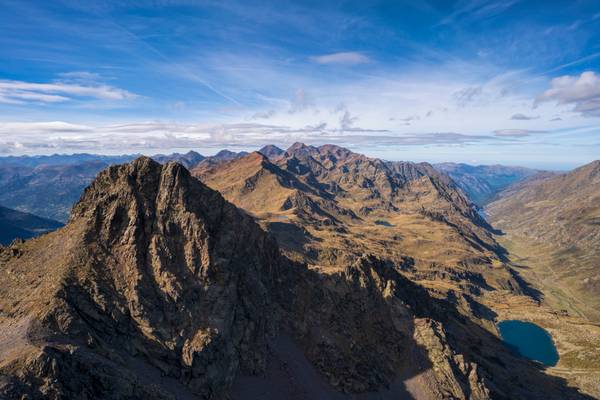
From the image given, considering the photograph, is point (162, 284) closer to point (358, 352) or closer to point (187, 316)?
point (187, 316)

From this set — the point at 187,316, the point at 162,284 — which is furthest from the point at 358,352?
the point at 162,284

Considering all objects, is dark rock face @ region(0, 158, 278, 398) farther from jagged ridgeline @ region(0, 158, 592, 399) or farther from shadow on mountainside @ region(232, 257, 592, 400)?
shadow on mountainside @ region(232, 257, 592, 400)

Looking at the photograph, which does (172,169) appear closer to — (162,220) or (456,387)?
(162,220)

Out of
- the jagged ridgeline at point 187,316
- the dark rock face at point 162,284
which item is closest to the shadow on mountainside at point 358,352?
the jagged ridgeline at point 187,316

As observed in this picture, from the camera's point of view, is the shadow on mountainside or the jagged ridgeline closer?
the jagged ridgeline

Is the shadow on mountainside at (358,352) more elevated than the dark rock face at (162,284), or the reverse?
the dark rock face at (162,284)

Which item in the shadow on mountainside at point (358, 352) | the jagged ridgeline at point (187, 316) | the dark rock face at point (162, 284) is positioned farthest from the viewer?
the shadow on mountainside at point (358, 352)

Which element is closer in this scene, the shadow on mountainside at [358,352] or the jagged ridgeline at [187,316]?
the jagged ridgeline at [187,316]

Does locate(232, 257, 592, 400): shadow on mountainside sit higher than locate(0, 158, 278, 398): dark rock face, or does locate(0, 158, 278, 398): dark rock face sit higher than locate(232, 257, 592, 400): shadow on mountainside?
locate(0, 158, 278, 398): dark rock face

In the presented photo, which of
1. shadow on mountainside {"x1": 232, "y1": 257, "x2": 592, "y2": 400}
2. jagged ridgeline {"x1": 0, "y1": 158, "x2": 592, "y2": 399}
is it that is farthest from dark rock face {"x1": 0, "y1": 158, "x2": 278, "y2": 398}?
shadow on mountainside {"x1": 232, "y1": 257, "x2": 592, "y2": 400}

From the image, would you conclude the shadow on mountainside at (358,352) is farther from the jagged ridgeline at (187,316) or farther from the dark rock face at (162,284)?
the dark rock face at (162,284)
